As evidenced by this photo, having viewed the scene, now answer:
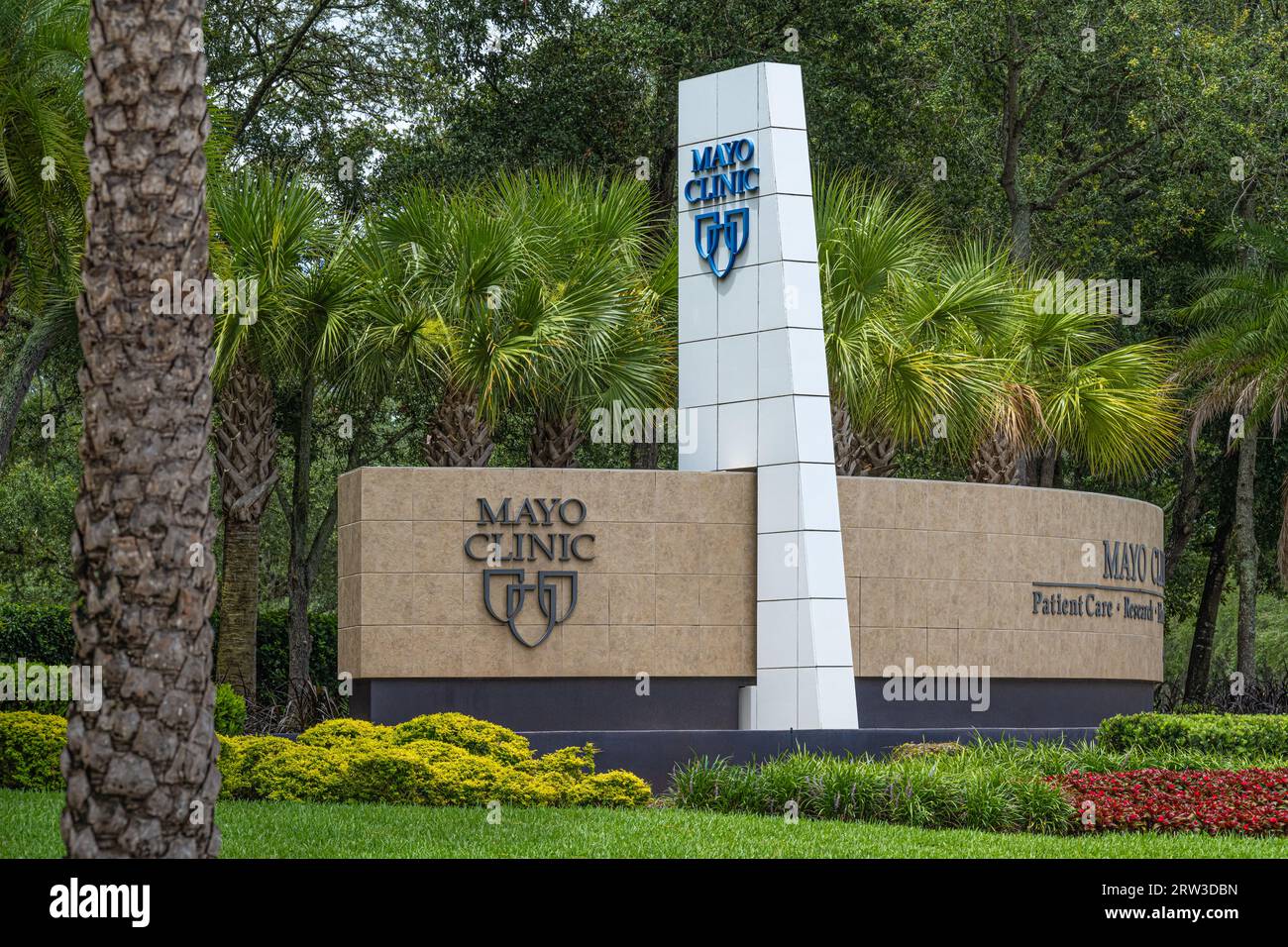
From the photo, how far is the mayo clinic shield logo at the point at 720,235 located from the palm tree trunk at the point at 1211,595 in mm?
19788

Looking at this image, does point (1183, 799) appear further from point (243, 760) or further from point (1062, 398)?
point (1062, 398)

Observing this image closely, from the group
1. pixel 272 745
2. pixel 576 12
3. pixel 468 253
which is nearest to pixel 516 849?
pixel 272 745

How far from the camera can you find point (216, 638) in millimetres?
27641

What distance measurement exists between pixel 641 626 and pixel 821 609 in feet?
7.21

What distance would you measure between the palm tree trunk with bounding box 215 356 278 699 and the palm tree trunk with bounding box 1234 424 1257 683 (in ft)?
59.9

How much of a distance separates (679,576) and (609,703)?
1783 mm

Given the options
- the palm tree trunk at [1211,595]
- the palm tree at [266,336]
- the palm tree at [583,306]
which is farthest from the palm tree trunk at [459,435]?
the palm tree trunk at [1211,595]

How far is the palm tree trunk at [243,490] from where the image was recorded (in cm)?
2177

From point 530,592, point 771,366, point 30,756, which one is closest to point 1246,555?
point 771,366

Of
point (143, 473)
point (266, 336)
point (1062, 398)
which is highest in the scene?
point (266, 336)

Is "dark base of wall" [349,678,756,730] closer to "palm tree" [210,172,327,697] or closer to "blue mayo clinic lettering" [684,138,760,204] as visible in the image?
"palm tree" [210,172,327,697]

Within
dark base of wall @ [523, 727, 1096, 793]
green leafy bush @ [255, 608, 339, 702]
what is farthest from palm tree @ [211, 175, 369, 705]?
green leafy bush @ [255, 608, 339, 702]

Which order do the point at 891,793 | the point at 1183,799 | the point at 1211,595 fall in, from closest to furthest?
1. the point at 1183,799
2. the point at 891,793
3. the point at 1211,595

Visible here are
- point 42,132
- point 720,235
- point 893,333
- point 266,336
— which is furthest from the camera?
point 893,333
